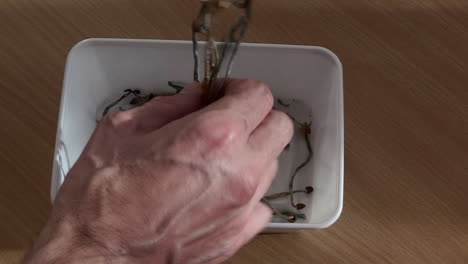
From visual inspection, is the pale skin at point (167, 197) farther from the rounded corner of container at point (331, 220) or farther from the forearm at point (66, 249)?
the rounded corner of container at point (331, 220)

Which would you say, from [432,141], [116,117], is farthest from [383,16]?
[116,117]

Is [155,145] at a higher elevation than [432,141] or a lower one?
higher

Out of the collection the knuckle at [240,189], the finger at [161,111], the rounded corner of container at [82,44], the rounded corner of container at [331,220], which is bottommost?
the rounded corner of container at [331,220]

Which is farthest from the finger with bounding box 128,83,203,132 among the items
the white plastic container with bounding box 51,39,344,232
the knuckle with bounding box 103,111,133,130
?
the white plastic container with bounding box 51,39,344,232

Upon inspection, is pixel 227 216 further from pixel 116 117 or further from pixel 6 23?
pixel 6 23

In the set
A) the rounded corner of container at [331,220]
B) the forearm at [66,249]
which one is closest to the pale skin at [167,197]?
the forearm at [66,249]

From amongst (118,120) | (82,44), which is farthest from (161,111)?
(82,44)

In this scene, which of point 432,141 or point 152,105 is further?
point 432,141
